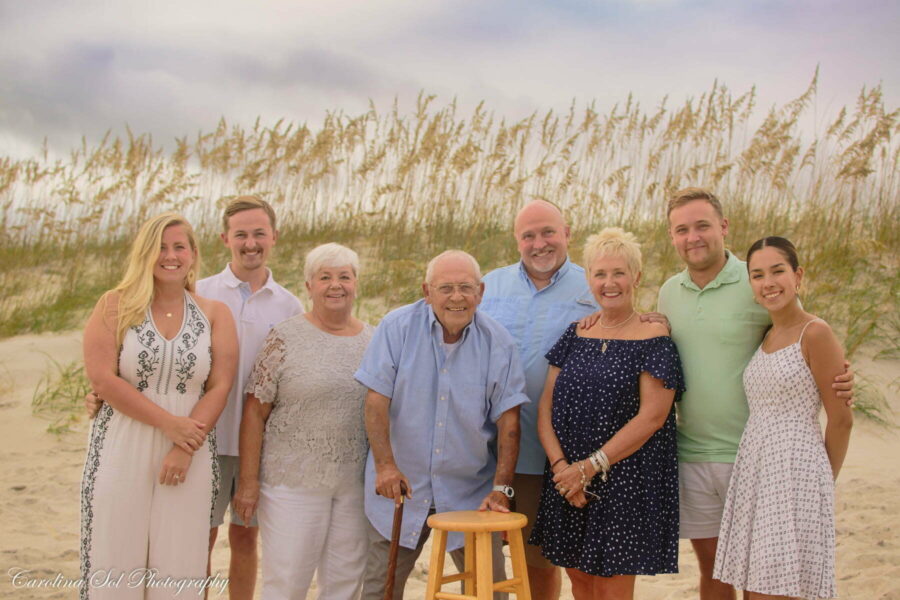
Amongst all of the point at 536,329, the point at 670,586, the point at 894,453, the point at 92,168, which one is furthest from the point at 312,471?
the point at 92,168

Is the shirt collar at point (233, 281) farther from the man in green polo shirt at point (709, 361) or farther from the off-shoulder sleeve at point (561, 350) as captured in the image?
the man in green polo shirt at point (709, 361)

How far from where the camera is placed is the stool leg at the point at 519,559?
3002mm

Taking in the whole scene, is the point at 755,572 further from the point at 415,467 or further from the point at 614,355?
the point at 415,467

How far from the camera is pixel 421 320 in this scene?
3.33 m

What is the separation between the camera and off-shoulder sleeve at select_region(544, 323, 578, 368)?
332 centimetres

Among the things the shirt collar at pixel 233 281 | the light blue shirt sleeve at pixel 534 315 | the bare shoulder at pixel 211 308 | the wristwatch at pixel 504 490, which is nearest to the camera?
the wristwatch at pixel 504 490

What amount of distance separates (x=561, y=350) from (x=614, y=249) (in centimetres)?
48

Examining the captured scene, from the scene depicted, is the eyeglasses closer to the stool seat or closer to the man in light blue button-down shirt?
the man in light blue button-down shirt

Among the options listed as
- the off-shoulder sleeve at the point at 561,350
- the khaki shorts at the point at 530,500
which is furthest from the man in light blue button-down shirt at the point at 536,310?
the off-shoulder sleeve at the point at 561,350

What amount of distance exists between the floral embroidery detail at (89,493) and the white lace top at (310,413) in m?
0.59

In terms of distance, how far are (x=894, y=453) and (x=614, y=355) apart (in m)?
3.98

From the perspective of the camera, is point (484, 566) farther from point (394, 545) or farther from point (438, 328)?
point (438, 328)

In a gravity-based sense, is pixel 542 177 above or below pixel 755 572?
above

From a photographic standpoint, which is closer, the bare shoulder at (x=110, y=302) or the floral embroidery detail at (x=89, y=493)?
the floral embroidery detail at (x=89, y=493)
